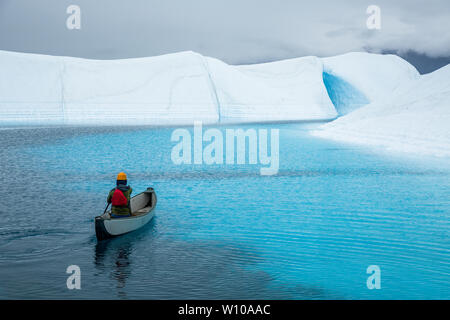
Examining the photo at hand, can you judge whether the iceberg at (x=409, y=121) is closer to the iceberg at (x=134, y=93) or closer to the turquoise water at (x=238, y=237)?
the turquoise water at (x=238, y=237)

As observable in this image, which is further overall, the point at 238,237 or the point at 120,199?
the point at 238,237

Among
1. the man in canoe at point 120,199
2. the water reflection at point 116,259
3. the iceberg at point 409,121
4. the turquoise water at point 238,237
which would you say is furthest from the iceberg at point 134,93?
the water reflection at point 116,259

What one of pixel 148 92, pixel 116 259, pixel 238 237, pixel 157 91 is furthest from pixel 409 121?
pixel 148 92

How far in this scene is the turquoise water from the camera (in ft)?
25.9

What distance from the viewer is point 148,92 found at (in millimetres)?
85062

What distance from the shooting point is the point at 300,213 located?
13.3 meters

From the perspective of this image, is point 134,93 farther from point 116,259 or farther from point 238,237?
point 116,259

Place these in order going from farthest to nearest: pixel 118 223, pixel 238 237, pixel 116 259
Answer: pixel 238 237 → pixel 118 223 → pixel 116 259

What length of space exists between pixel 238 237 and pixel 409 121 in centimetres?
2939

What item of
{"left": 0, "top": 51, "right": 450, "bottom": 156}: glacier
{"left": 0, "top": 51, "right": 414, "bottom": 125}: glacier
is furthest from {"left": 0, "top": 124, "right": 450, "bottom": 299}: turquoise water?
{"left": 0, "top": 51, "right": 414, "bottom": 125}: glacier

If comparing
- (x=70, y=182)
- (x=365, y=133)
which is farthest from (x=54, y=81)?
(x=70, y=182)

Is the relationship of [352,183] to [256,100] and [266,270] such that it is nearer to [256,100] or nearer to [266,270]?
[266,270]

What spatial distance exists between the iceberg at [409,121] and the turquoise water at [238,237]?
11307 mm
